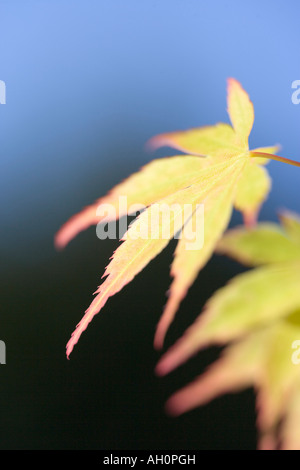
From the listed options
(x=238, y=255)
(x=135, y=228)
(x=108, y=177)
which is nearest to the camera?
(x=135, y=228)

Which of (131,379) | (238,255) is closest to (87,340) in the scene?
(131,379)

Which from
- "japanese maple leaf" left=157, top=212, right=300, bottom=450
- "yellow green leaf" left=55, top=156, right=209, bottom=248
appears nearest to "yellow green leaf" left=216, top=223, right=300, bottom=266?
"japanese maple leaf" left=157, top=212, right=300, bottom=450

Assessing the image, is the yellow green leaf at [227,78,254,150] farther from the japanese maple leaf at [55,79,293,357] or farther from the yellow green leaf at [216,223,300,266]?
the yellow green leaf at [216,223,300,266]

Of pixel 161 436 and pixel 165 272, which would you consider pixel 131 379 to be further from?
pixel 165 272

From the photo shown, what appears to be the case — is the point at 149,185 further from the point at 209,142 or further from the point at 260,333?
the point at 260,333

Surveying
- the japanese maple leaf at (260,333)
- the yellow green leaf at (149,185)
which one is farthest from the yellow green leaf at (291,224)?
the yellow green leaf at (149,185)

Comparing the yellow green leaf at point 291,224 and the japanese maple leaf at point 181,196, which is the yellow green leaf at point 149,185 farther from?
the yellow green leaf at point 291,224
